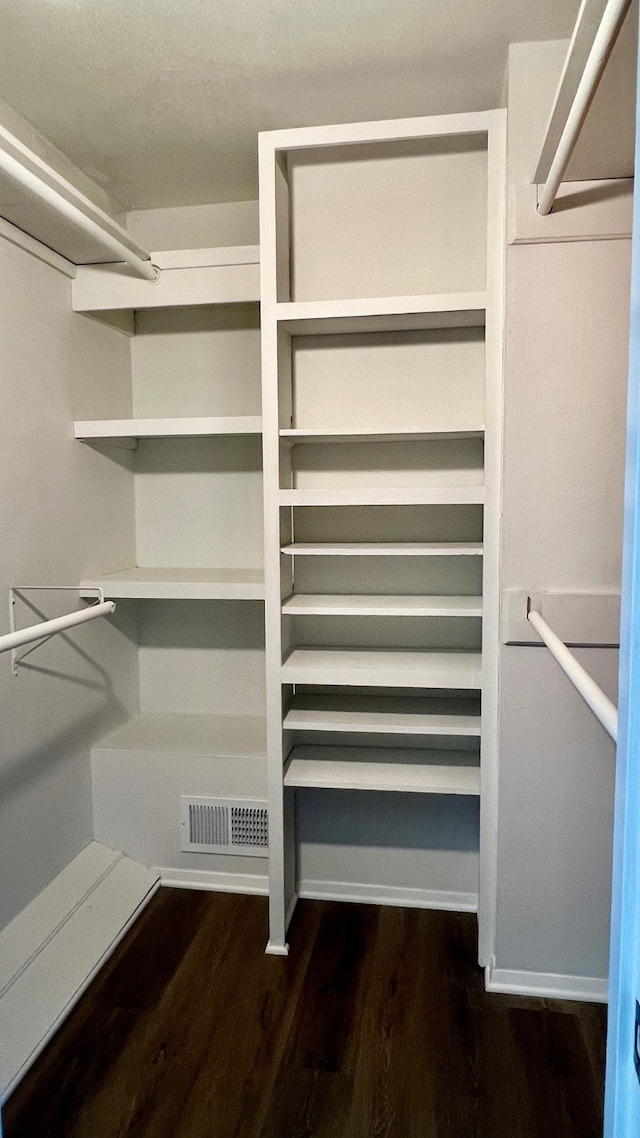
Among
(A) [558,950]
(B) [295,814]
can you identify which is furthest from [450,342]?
(A) [558,950]

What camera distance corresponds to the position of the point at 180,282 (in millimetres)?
2215

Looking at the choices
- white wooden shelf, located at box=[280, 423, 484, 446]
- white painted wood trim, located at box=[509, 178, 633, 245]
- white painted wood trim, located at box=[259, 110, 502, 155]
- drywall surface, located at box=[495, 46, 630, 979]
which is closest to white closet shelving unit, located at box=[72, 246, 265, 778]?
white wooden shelf, located at box=[280, 423, 484, 446]

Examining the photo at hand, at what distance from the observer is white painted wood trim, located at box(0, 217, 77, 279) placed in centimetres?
193

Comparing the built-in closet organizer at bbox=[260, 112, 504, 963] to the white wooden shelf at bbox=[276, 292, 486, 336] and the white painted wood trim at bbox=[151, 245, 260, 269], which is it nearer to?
the white wooden shelf at bbox=[276, 292, 486, 336]

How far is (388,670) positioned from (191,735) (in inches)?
35.2

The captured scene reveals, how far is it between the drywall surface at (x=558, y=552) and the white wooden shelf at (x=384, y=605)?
0.17 metres

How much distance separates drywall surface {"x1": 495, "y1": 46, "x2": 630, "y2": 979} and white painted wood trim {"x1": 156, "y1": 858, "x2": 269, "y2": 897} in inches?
33.3

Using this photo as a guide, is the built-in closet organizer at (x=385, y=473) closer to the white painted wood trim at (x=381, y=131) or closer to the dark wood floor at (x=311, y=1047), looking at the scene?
the white painted wood trim at (x=381, y=131)

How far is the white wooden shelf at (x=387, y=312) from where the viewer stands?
6.21 ft

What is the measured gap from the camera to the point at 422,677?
6.64 feet

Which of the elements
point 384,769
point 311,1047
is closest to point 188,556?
point 384,769

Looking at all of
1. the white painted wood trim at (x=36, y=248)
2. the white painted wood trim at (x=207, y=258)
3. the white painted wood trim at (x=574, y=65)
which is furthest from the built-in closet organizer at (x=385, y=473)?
the white painted wood trim at (x=36, y=248)

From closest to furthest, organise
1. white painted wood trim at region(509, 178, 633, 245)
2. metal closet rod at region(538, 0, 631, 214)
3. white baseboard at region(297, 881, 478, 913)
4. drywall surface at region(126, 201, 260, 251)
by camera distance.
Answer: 1. metal closet rod at region(538, 0, 631, 214)
2. white painted wood trim at region(509, 178, 633, 245)
3. white baseboard at region(297, 881, 478, 913)
4. drywall surface at region(126, 201, 260, 251)

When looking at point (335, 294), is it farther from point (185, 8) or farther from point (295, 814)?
point (295, 814)
